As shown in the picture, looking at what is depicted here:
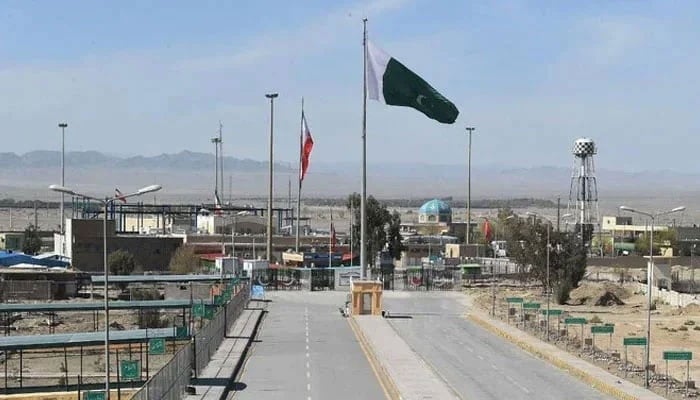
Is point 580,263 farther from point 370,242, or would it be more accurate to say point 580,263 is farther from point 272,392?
point 272,392

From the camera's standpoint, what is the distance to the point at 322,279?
248 ft

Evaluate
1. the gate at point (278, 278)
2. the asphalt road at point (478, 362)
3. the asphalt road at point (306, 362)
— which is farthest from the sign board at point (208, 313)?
the gate at point (278, 278)

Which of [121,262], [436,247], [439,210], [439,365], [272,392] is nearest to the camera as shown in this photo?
[272,392]

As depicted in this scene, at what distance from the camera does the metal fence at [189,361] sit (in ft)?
76.7

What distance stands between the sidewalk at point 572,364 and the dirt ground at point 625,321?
75 cm

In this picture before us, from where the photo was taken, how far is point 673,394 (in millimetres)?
33375

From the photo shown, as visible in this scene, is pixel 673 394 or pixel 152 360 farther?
pixel 152 360

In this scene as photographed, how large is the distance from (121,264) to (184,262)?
16.8 feet

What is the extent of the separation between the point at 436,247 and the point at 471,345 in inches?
2968

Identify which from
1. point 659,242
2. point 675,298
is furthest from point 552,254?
point 659,242

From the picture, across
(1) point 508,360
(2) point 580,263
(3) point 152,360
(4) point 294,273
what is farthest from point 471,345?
(2) point 580,263

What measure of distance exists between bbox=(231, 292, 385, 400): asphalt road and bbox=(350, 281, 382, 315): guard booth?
1.03 metres

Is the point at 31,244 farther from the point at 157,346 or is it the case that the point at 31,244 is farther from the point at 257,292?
the point at 157,346

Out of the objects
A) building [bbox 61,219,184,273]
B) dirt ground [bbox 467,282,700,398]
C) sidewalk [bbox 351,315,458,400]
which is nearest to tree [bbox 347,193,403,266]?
building [bbox 61,219,184,273]
